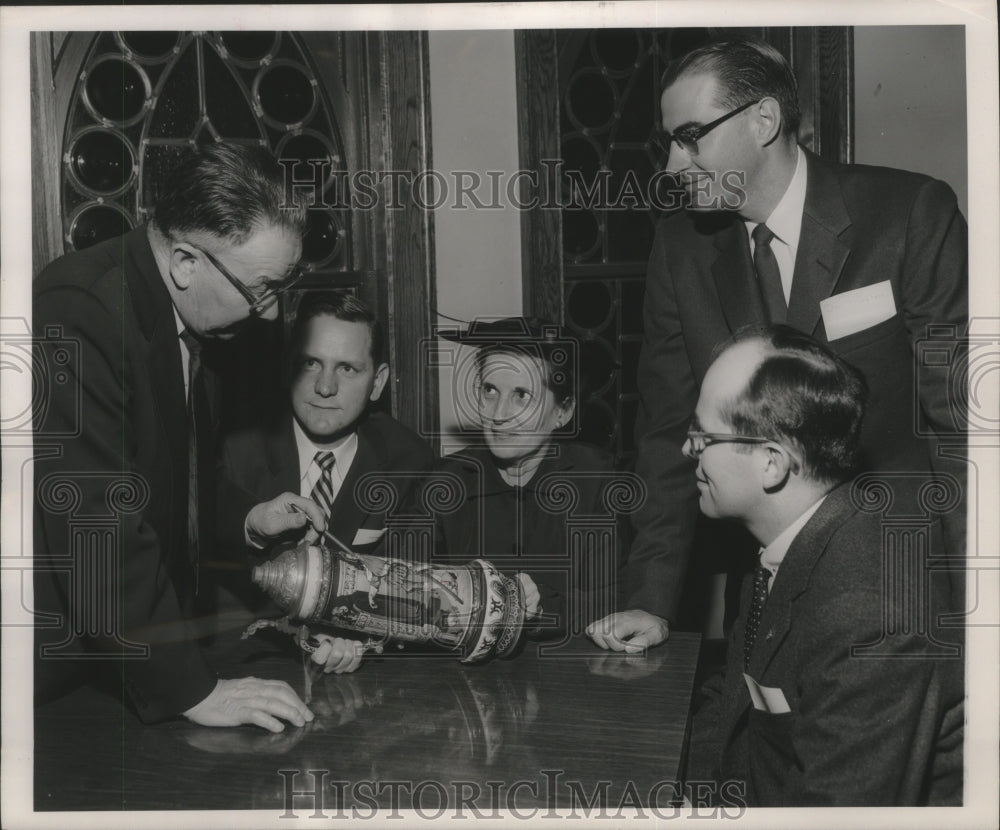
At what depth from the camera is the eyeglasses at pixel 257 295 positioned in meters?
2.11

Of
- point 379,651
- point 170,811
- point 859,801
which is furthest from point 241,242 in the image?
point 859,801

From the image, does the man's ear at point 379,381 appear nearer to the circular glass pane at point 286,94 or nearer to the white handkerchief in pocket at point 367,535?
the white handkerchief in pocket at point 367,535

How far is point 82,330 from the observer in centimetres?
207

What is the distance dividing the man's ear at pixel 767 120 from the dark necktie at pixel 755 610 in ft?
3.02

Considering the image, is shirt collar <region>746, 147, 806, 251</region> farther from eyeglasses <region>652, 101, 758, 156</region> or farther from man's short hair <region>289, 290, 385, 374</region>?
man's short hair <region>289, 290, 385, 374</region>

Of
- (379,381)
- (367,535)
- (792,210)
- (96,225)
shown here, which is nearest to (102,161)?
(96,225)

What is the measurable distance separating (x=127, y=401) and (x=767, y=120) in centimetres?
147

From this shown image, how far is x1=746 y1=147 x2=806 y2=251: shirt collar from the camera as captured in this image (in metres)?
2.19

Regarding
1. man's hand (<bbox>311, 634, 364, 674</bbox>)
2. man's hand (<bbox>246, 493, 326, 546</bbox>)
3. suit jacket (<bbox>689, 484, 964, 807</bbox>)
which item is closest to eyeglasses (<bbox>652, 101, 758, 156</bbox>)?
suit jacket (<bbox>689, 484, 964, 807</bbox>)

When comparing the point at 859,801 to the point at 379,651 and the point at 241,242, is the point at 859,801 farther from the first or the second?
the point at 241,242

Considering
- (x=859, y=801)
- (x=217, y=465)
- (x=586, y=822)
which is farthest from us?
(x=217, y=465)

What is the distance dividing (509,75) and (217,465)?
108 cm

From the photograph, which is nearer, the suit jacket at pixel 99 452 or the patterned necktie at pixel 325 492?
the suit jacket at pixel 99 452

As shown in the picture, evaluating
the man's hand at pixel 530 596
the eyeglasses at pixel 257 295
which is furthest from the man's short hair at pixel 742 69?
the man's hand at pixel 530 596
